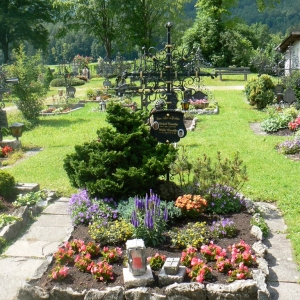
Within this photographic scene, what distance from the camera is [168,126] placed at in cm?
885

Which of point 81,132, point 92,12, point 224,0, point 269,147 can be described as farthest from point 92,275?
point 224,0

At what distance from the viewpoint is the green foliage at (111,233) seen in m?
6.52

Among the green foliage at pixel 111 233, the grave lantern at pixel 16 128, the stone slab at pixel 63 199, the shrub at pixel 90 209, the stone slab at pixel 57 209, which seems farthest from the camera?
the grave lantern at pixel 16 128

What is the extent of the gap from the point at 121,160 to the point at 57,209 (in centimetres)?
178

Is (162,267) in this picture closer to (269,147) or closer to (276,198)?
(276,198)

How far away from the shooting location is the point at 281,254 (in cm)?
645

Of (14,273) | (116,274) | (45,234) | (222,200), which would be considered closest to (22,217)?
(45,234)

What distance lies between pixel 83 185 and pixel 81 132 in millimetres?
8749

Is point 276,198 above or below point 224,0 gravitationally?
below

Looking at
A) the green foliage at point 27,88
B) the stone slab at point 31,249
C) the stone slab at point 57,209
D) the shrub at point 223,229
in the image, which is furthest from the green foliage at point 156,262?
the green foliage at point 27,88

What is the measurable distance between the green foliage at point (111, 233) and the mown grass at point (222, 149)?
2348 millimetres

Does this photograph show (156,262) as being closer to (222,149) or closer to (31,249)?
(31,249)

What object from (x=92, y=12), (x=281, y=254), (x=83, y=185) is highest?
(x=92, y=12)

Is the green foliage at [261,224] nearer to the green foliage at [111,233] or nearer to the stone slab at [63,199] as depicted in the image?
the green foliage at [111,233]
